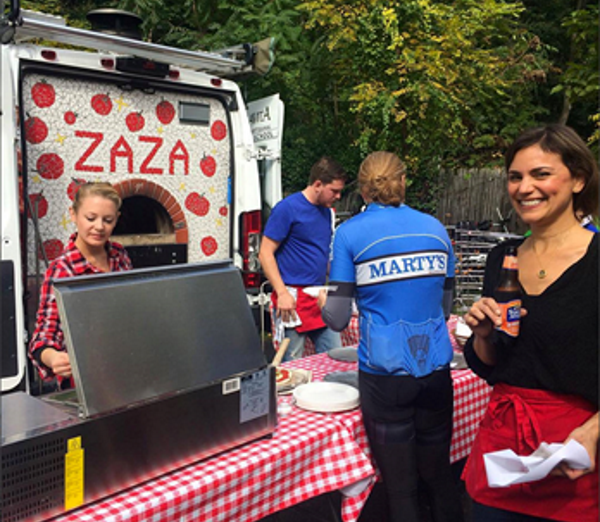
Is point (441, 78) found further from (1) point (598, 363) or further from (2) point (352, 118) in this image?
(1) point (598, 363)

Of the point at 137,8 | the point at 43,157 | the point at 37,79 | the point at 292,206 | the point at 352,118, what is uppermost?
the point at 137,8

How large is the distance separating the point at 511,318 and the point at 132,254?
3337mm

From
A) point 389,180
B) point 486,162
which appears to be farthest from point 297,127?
point 389,180

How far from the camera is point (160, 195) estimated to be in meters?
4.36

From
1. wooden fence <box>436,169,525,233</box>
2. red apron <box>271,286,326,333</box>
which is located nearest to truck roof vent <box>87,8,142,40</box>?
red apron <box>271,286,326,333</box>

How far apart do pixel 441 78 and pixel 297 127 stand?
134 inches

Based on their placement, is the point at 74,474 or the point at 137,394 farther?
the point at 137,394

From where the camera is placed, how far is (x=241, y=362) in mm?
1987

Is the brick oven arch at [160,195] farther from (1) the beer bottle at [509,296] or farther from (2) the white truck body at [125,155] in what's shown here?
(1) the beer bottle at [509,296]

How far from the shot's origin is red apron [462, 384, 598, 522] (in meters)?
1.65

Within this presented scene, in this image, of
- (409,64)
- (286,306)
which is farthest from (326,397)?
(409,64)

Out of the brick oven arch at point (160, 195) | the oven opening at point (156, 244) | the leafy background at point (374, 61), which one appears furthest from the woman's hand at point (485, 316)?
the leafy background at point (374, 61)

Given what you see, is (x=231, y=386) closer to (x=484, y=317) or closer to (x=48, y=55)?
(x=484, y=317)

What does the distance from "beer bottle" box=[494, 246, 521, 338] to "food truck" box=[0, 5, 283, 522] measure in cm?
80
